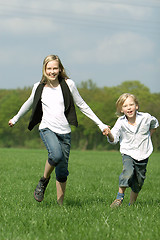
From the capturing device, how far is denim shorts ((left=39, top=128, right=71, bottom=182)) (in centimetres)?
569

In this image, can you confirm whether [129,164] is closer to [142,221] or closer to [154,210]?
[154,210]

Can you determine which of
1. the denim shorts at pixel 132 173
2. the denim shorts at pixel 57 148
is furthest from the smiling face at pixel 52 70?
the denim shorts at pixel 132 173

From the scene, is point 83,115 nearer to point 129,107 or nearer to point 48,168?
point 129,107

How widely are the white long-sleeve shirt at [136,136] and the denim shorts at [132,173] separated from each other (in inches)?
3.8

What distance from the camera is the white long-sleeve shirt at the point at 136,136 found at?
6344 mm

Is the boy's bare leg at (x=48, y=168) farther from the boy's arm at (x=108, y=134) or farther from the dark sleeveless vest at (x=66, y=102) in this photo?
the boy's arm at (x=108, y=134)

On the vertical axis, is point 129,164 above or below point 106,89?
below

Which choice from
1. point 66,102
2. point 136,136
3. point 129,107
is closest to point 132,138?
point 136,136

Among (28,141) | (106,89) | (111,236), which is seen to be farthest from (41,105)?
(106,89)

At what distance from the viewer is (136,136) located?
20.9 feet

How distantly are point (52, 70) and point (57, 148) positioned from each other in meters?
1.17

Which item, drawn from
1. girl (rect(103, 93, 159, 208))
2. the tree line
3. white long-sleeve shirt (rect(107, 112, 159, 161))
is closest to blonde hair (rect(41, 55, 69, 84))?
girl (rect(103, 93, 159, 208))

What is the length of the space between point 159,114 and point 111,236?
48.0 metres

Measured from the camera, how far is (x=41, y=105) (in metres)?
6.09
